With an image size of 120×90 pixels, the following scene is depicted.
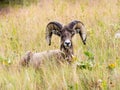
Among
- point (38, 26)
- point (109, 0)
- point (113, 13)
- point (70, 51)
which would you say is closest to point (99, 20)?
point (113, 13)

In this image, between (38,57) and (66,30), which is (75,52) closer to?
(66,30)

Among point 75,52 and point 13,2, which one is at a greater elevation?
point 13,2

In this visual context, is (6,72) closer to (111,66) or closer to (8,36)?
(111,66)

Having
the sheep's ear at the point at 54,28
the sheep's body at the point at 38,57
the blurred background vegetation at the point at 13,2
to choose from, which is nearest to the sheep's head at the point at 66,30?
the sheep's ear at the point at 54,28

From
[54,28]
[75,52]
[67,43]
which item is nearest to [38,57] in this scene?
[54,28]

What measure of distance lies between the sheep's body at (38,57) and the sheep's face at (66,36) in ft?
0.77

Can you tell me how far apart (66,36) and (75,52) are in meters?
0.46

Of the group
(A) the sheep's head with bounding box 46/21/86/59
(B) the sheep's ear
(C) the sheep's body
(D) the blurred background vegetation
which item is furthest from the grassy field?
(D) the blurred background vegetation

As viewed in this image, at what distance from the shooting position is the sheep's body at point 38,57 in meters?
7.39

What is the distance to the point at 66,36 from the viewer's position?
24.0 feet

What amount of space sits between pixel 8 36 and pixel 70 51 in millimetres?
3341

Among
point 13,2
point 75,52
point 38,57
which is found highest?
point 13,2

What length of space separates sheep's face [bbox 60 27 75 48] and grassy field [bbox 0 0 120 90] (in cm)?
26

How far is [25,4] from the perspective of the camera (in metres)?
19.8
